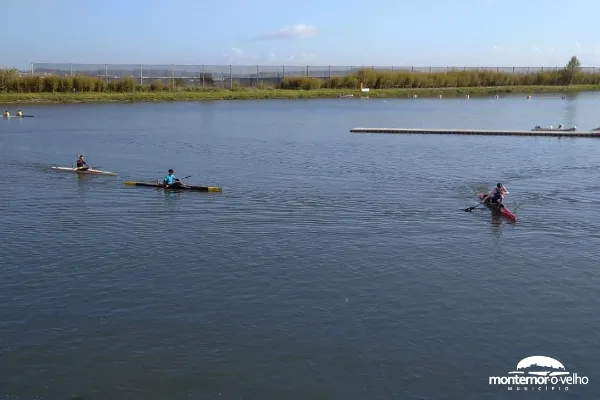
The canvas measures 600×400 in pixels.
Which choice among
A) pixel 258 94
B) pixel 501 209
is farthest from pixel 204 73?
pixel 501 209

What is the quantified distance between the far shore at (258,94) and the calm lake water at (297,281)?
2615 inches

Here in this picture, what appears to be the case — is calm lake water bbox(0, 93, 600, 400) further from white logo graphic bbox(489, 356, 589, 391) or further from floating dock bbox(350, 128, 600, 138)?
floating dock bbox(350, 128, 600, 138)

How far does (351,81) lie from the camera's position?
145 meters

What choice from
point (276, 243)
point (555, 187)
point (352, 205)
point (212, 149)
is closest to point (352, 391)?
point (276, 243)

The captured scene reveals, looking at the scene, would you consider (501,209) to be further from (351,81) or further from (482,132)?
(351,81)

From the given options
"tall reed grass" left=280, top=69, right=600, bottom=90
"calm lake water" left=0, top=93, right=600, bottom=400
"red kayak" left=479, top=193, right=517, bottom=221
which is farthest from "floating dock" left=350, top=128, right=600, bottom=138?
"tall reed grass" left=280, top=69, right=600, bottom=90

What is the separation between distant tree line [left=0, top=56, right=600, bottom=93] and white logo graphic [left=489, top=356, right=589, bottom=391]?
109 meters

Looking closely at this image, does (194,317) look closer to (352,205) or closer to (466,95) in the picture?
(352,205)

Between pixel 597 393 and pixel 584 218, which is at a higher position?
pixel 584 218

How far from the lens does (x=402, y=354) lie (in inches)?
648

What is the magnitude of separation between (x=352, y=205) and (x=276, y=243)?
7592mm

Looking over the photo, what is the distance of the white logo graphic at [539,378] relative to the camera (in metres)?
15.3

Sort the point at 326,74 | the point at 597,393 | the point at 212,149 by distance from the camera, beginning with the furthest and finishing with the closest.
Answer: the point at 326,74
the point at 212,149
the point at 597,393

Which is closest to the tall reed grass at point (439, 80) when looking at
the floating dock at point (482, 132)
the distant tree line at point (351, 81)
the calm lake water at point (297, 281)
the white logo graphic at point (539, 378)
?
the distant tree line at point (351, 81)
